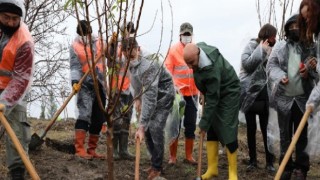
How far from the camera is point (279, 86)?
203 inches

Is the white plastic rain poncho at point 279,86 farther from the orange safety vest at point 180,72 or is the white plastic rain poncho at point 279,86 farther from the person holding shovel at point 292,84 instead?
the orange safety vest at point 180,72

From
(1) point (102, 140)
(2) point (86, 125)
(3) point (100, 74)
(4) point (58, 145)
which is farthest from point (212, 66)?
(1) point (102, 140)

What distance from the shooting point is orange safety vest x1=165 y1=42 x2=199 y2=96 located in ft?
21.3

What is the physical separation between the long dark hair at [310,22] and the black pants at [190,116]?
2.09m

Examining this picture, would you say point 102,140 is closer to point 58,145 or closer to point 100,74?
point 58,145

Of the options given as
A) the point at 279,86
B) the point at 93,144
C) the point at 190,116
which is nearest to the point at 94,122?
the point at 93,144

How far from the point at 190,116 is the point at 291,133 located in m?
1.53

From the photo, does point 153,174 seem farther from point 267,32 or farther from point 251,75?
point 267,32

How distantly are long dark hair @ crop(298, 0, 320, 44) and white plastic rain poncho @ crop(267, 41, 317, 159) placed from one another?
15.1 inches

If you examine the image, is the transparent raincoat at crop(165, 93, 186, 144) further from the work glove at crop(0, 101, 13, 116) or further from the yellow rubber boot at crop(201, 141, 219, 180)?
the work glove at crop(0, 101, 13, 116)

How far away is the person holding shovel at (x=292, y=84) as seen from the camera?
4.93 metres

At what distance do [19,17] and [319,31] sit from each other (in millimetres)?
2674

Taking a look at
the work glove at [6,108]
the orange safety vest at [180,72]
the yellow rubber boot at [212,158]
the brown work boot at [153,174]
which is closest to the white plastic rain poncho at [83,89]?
the orange safety vest at [180,72]

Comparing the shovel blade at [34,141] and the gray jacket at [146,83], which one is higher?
the gray jacket at [146,83]
